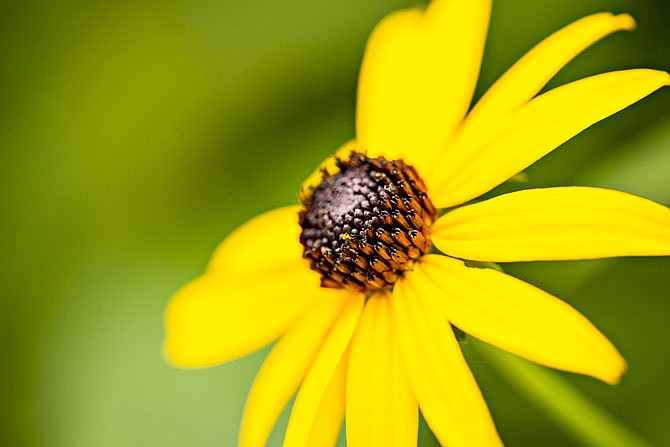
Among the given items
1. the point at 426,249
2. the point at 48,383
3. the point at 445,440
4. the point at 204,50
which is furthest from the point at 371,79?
the point at 48,383

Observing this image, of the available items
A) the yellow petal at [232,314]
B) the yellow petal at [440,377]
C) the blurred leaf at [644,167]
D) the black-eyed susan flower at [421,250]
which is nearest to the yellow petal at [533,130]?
the black-eyed susan flower at [421,250]

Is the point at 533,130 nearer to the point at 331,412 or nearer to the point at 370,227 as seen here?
the point at 370,227

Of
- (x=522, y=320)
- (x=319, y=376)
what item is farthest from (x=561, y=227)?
(x=319, y=376)

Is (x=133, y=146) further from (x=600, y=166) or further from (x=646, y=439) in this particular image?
(x=646, y=439)

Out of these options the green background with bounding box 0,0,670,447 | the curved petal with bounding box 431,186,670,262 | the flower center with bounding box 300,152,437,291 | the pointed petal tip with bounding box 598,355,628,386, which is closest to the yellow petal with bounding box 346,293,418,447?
the flower center with bounding box 300,152,437,291

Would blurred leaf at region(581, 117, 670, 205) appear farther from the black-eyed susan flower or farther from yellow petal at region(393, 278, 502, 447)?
yellow petal at region(393, 278, 502, 447)

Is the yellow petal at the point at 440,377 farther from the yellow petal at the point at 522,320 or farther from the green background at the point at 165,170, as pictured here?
the green background at the point at 165,170

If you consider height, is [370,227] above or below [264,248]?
below
